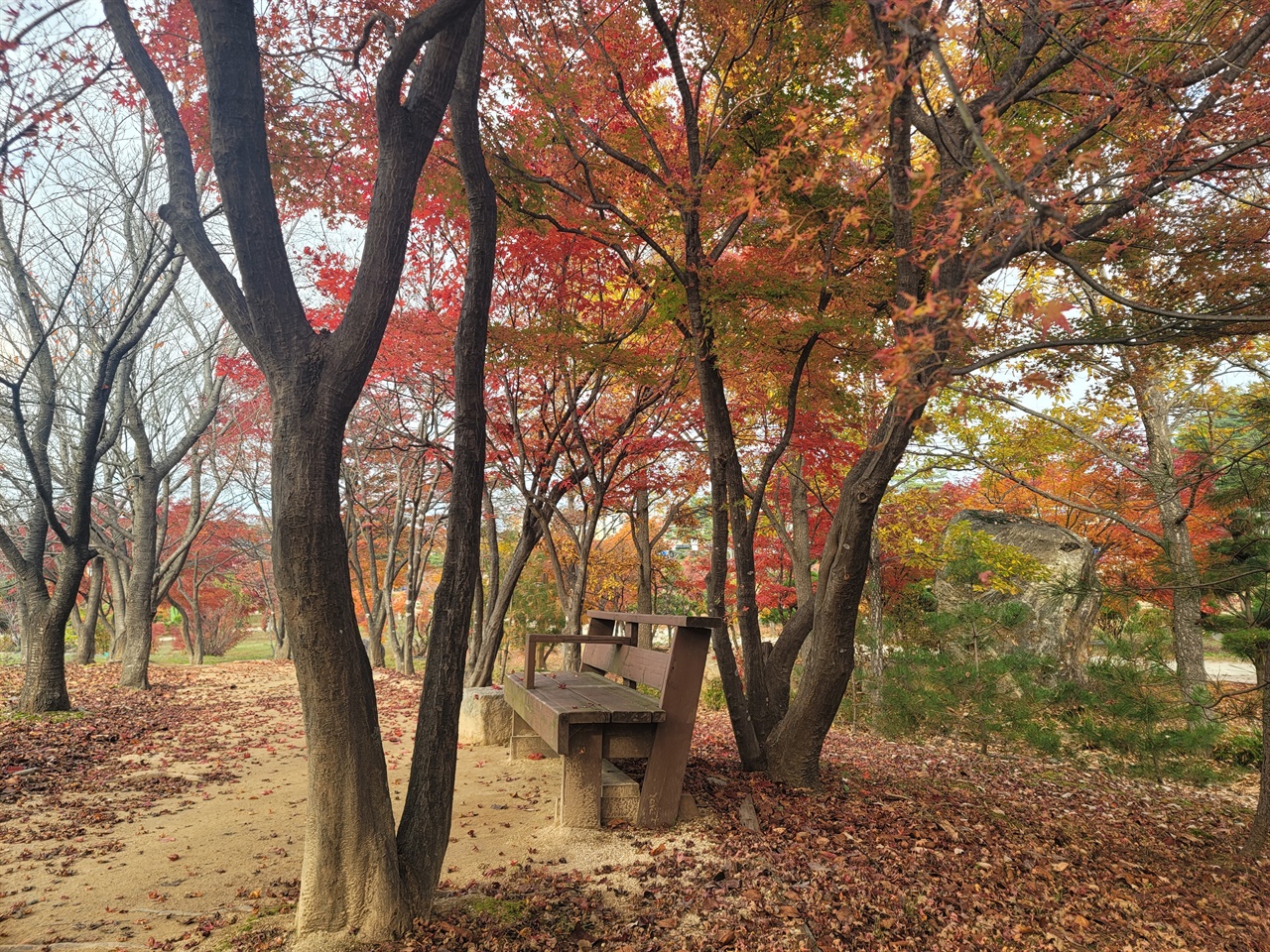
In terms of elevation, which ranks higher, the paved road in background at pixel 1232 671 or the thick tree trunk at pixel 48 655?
the thick tree trunk at pixel 48 655

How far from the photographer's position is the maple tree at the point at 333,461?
2729 mm

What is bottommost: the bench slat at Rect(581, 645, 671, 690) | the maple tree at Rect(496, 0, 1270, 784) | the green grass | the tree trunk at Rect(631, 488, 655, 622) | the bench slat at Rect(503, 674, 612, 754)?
the green grass

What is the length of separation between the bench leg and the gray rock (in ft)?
8.65

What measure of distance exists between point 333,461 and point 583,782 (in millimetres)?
2380

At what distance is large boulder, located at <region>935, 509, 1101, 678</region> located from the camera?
37.8ft

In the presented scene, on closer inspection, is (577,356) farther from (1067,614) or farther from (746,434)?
(1067,614)

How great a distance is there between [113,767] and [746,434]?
8488mm

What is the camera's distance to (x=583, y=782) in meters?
4.02

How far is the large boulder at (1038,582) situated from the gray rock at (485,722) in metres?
7.74

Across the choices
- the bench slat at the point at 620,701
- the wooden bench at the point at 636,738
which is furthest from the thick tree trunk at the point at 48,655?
the wooden bench at the point at 636,738

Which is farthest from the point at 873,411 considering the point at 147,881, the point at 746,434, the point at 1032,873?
the point at 147,881

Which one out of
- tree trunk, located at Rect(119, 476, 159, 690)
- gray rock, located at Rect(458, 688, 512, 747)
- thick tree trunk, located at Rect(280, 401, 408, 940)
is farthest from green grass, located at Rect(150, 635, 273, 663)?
thick tree trunk, located at Rect(280, 401, 408, 940)

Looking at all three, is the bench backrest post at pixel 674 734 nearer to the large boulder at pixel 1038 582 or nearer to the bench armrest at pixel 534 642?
the bench armrest at pixel 534 642

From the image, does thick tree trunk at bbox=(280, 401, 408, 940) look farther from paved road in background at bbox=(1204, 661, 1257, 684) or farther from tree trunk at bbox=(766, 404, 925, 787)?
paved road in background at bbox=(1204, 661, 1257, 684)
